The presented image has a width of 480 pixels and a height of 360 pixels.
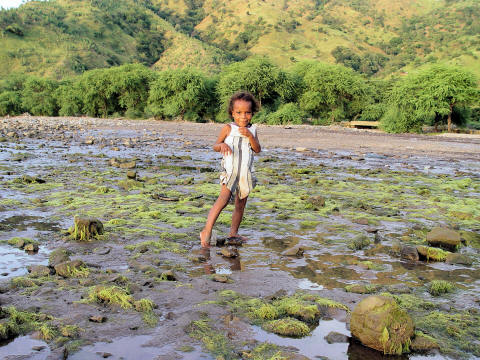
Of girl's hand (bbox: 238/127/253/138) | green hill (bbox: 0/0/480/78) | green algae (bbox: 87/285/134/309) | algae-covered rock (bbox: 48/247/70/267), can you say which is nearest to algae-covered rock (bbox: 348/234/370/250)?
girl's hand (bbox: 238/127/253/138)

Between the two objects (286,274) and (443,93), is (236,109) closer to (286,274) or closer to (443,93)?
(286,274)

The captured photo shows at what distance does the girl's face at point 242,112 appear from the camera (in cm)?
495

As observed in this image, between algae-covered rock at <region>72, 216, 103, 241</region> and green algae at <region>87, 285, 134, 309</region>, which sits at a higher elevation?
algae-covered rock at <region>72, 216, 103, 241</region>

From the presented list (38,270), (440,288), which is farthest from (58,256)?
(440,288)

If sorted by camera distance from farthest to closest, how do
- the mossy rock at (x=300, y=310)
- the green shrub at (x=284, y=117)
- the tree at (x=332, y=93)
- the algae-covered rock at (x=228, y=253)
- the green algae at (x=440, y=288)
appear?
1. the tree at (x=332, y=93)
2. the green shrub at (x=284, y=117)
3. the algae-covered rock at (x=228, y=253)
4. the green algae at (x=440, y=288)
5. the mossy rock at (x=300, y=310)

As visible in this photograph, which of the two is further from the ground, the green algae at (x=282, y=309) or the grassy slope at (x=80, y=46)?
the grassy slope at (x=80, y=46)

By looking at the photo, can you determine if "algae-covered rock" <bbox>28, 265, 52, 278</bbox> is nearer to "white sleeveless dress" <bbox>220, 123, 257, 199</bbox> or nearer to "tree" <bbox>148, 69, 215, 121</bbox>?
"white sleeveless dress" <bbox>220, 123, 257, 199</bbox>

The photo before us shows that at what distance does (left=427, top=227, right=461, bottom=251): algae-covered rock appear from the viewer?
503 centimetres

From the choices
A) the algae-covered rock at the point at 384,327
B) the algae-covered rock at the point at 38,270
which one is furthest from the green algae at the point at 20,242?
the algae-covered rock at the point at 384,327

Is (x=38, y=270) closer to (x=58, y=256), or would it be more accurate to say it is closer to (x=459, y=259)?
(x=58, y=256)

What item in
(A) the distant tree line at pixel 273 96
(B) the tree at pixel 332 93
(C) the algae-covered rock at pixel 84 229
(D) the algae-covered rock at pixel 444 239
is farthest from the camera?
(B) the tree at pixel 332 93

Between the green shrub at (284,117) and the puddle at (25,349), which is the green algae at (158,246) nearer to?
the puddle at (25,349)

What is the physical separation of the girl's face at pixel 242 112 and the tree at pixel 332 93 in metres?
46.5

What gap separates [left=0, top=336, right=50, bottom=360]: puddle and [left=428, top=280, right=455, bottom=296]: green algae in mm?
3013
